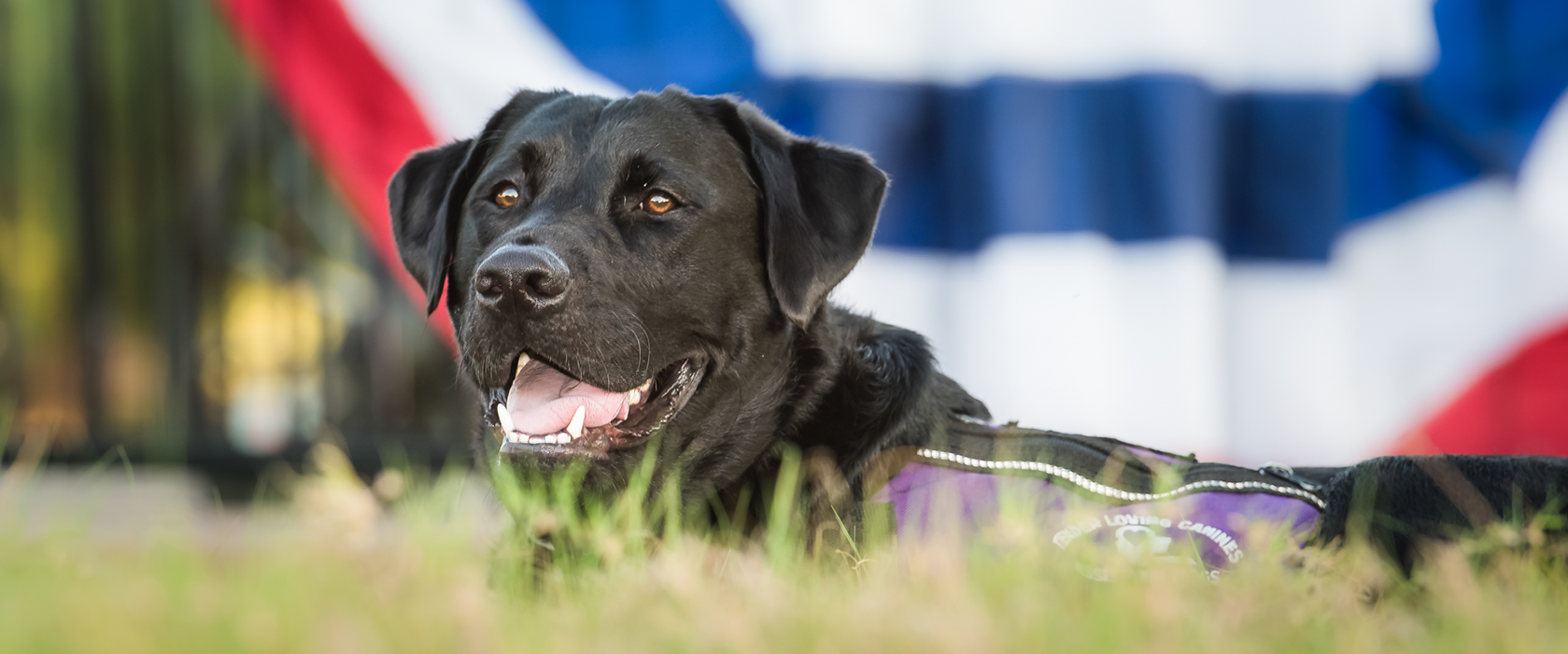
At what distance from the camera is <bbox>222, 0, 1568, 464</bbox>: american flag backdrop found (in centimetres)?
422

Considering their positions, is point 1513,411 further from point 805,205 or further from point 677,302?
point 677,302

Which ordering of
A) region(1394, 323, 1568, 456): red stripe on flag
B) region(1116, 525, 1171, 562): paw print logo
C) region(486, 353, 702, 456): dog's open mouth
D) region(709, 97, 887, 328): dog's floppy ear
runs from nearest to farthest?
region(1116, 525, 1171, 562): paw print logo, region(486, 353, 702, 456): dog's open mouth, region(709, 97, 887, 328): dog's floppy ear, region(1394, 323, 1568, 456): red stripe on flag

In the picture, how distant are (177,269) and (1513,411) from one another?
547cm

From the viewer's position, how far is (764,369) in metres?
2.35

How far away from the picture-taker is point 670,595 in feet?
4.83

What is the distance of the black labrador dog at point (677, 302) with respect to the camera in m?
2.12

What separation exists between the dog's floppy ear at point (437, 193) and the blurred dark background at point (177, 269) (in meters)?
2.37

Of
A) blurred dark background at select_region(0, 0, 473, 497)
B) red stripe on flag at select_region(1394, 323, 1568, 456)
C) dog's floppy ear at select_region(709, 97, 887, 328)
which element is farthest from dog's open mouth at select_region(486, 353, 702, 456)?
red stripe on flag at select_region(1394, 323, 1568, 456)

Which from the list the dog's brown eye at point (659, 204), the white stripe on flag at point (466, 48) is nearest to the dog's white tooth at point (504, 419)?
the dog's brown eye at point (659, 204)

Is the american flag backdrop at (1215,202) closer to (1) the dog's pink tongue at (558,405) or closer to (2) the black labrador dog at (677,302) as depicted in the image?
(2) the black labrador dog at (677,302)

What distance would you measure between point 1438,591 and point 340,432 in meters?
4.51

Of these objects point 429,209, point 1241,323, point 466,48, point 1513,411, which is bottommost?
point 429,209

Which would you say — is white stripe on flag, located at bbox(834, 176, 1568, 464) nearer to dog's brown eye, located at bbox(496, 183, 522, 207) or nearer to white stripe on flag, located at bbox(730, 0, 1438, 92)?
white stripe on flag, located at bbox(730, 0, 1438, 92)

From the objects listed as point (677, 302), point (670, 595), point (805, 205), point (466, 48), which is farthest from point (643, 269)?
point (466, 48)
